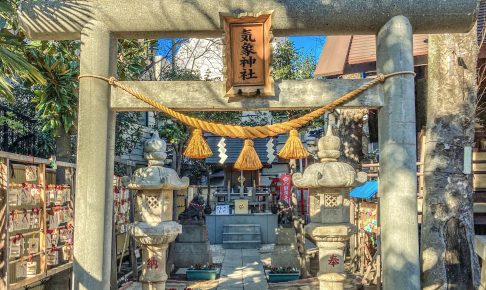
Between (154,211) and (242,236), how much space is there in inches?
572

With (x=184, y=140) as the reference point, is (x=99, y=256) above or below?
below

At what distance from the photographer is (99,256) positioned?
16.3 feet


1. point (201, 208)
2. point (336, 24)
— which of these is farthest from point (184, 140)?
point (336, 24)

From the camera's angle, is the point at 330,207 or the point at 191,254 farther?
the point at 191,254

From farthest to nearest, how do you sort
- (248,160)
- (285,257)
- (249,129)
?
(248,160)
(285,257)
(249,129)

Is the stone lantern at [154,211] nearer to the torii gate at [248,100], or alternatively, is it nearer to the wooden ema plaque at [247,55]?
the torii gate at [248,100]

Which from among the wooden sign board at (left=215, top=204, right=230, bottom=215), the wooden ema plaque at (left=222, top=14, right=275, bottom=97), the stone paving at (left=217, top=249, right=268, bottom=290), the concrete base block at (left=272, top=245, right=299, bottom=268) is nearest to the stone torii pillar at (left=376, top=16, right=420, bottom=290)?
the wooden ema plaque at (left=222, top=14, right=275, bottom=97)

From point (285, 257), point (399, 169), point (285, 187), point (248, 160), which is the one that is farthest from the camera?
point (285, 187)

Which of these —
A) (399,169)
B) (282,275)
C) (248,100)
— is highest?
(248,100)

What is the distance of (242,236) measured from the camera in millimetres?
A: 21047

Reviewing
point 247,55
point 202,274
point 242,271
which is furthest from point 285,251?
point 247,55

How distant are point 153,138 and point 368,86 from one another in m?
3.53

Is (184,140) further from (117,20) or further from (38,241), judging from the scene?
(117,20)

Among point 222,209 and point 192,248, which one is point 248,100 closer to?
point 192,248
